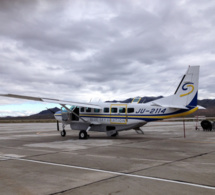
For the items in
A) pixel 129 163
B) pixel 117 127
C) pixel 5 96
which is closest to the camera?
pixel 129 163

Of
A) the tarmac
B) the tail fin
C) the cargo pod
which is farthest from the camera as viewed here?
the cargo pod

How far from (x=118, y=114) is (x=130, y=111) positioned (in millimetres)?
1080

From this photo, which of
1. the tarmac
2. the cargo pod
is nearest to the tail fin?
the cargo pod

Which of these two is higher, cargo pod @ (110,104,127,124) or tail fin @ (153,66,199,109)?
tail fin @ (153,66,199,109)

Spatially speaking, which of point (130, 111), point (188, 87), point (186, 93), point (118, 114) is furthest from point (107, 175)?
point (188, 87)

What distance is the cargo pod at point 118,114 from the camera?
1962 cm

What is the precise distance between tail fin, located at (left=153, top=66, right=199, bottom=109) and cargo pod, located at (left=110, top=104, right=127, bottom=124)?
2643 mm

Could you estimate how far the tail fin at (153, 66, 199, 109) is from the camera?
60.2 ft

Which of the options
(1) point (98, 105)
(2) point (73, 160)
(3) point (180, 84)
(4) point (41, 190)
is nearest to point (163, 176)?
(4) point (41, 190)

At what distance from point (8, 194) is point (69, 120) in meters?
16.0

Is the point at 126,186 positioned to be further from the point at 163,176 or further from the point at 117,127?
the point at 117,127

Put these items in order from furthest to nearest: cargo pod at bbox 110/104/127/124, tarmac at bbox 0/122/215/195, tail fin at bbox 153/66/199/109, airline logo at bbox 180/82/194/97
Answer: cargo pod at bbox 110/104/127/124 < airline logo at bbox 180/82/194/97 < tail fin at bbox 153/66/199/109 < tarmac at bbox 0/122/215/195

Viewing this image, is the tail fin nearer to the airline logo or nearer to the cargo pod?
the airline logo

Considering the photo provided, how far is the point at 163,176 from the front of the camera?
726 centimetres
